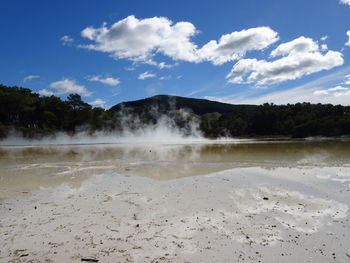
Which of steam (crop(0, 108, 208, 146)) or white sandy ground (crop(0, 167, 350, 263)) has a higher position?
steam (crop(0, 108, 208, 146))

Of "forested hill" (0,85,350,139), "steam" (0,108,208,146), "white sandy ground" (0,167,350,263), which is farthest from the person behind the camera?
"forested hill" (0,85,350,139)

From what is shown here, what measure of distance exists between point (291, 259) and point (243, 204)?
2.99 meters

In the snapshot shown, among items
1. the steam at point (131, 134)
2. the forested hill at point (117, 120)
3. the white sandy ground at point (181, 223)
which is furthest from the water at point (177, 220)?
the forested hill at point (117, 120)

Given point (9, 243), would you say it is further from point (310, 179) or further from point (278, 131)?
point (278, 131)

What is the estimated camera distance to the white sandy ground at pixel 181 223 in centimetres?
446

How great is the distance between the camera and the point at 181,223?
231 inches

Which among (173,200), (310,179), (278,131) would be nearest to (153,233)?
(173,200)

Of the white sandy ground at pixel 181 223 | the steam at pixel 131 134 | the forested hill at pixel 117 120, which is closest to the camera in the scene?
the white sandy ground at pixel 181 223

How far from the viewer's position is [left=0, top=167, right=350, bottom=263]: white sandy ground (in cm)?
446

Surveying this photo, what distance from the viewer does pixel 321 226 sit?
5562 mm

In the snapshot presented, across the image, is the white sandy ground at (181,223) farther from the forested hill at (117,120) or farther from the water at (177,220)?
the forested hill at (117,120)

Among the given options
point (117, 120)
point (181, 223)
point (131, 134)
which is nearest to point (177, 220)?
point (181, 223)

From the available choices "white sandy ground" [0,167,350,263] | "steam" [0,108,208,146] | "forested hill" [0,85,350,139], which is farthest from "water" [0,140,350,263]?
"forested hill" [0,85,350,139]

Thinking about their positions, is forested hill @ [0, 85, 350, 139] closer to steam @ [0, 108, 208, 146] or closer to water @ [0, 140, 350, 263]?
steam @ [0, 108, 208, 146]
